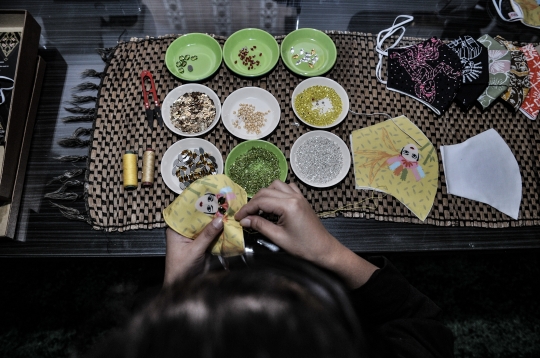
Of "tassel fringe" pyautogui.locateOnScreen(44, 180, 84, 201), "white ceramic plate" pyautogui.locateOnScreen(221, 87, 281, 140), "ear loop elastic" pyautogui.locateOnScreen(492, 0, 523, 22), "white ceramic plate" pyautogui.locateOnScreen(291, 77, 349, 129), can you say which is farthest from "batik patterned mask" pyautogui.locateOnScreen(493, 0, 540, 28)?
"tassel fringe" pyautogui.locateOnScreen(44, 180, 84, 201)

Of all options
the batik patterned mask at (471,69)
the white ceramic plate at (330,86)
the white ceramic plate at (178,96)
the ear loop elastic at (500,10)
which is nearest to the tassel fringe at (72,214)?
the white ceramic plate at (178,96)

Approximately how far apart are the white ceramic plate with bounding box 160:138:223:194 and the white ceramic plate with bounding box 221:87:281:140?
10cm

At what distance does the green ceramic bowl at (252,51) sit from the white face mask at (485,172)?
2.38 feet

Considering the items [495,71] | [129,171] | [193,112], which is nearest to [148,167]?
[129,171]

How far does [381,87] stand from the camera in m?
1.34

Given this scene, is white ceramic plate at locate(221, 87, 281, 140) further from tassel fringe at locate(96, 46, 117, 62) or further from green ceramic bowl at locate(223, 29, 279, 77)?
tassel fringe at locate(96, 46, 117, 62)

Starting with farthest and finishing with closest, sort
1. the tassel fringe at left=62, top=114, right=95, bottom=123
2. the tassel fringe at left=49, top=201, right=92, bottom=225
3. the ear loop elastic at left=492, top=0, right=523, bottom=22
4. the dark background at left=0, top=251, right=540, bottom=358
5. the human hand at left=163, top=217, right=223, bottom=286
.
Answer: the dark background at left=0, top=251, right=540, bottom=358, the ear loop elastic at left=492, top=0, right=523, bottom=22, the tassel fringe at left=62, top=114, right=95, bottom=123, the tassel fringe at left=49, top=201, right=92, bottom=225, the human hand at left=163, top=217, right=223, bottom=286

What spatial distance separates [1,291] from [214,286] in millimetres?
1938

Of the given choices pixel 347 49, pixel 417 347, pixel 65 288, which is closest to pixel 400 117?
pixel 347 49

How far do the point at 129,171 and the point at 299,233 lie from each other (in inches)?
23.6

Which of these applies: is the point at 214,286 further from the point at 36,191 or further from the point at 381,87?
the point at 381,87

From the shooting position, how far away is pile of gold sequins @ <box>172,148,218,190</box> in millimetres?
1172

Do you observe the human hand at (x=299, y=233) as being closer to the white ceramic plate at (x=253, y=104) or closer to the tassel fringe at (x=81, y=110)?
the white ceramic plate at (x=253, y=104)

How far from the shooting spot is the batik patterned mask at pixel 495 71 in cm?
130
